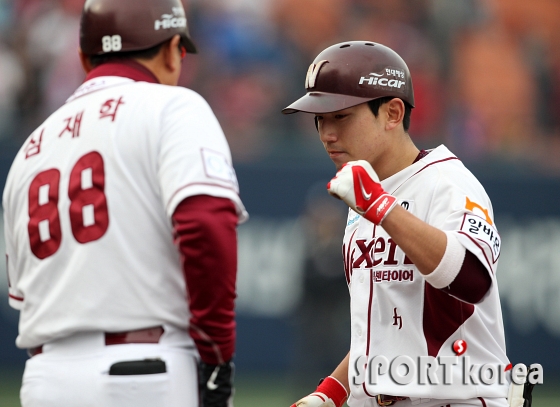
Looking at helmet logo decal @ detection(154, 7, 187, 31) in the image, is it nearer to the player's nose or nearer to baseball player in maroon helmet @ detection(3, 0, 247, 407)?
baseball player in maroon helmet @ detection(3, 0, 247, 407)

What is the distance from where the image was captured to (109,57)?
3512mm

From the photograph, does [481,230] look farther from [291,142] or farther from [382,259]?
[291,142]

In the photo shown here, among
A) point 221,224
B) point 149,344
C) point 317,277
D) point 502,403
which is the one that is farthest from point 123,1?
point 317,277

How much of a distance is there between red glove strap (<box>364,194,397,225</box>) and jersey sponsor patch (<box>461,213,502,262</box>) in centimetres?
31

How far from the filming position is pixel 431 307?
3547 mm

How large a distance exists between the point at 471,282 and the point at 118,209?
1338 mm

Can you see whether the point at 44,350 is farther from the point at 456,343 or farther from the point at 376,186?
the point at 456,343

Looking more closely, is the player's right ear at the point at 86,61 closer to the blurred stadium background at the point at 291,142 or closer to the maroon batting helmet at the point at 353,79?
the maroon batting helmet at the point at 353,79

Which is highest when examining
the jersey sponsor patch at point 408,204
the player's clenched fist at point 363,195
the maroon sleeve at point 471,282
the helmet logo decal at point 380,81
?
the helmet logo decal at point 380,81

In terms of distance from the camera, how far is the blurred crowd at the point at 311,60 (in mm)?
10766

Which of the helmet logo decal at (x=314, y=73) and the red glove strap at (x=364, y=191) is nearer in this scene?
the red glove strap at (x=364, y=191)

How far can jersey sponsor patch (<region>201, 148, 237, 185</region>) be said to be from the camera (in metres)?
3.12

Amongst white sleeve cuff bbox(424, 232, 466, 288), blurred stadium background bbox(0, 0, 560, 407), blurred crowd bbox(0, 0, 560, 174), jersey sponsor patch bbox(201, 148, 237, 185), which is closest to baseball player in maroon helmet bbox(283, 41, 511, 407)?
white sleeve cuff bbox(424, 232, 466, 288)

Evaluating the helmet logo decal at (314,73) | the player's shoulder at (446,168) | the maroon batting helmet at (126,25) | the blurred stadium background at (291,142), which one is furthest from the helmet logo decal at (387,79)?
the blurred stadium background at (291,142)
